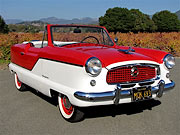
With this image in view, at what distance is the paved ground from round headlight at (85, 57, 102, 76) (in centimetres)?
81

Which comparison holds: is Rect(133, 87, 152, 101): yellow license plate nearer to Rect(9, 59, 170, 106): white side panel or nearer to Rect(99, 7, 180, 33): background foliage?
Rect(9, 59, 170, 106): white side panel

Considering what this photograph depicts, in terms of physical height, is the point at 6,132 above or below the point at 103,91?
below

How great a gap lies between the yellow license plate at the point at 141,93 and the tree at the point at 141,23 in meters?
54.8

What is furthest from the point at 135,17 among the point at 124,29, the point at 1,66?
the point at 1,66

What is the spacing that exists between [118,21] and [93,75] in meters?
53.8

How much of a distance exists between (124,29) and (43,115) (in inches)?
2131

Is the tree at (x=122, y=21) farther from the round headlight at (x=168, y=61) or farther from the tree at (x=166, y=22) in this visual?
the round headlight at (x=168, y=61)

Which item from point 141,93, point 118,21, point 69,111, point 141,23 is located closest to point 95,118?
point 69,111

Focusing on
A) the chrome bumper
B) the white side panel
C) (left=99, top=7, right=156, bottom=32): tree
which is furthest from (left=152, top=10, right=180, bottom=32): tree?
the chrome bumper

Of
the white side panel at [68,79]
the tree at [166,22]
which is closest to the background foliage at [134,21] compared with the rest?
the tree at [166,22]

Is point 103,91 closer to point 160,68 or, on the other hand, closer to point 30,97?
point 160,68

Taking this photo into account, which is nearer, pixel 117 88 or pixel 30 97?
pixel 117 88

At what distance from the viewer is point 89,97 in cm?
294

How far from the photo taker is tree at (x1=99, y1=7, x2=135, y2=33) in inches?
2174
